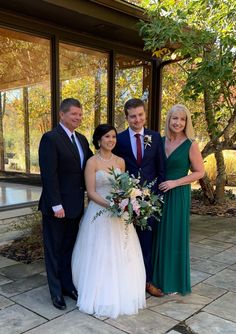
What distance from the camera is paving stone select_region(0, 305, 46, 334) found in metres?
2.44

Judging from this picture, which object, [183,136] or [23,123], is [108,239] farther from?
[23,123]

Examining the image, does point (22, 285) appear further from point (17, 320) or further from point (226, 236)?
point (226, 236)

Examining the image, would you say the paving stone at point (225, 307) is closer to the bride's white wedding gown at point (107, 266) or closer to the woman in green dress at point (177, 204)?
the woman in green dress at point (177, 204)

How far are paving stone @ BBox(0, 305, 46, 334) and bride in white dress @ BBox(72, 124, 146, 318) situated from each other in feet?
1.18

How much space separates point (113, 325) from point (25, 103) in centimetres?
486

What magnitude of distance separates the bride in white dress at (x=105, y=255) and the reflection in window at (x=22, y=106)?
10.7 ft

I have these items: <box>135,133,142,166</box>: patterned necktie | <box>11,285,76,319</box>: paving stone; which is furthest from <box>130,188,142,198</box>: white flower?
<box>11,285,76,319</box>: paving stone

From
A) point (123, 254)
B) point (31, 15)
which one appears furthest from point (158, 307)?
point (31, 15)

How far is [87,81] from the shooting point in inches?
249

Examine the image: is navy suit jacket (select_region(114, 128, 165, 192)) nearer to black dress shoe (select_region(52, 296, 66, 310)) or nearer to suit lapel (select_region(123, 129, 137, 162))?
suit lapel (select_region(123, 129, 137, 162))

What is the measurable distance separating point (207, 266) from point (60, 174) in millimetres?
1992

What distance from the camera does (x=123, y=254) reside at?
8.73 ft

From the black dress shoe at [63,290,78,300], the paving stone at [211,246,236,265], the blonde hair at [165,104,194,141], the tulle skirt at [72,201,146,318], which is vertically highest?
the blonde hair at [165,104,194,141]

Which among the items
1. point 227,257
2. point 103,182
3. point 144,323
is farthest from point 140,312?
point 227,257
